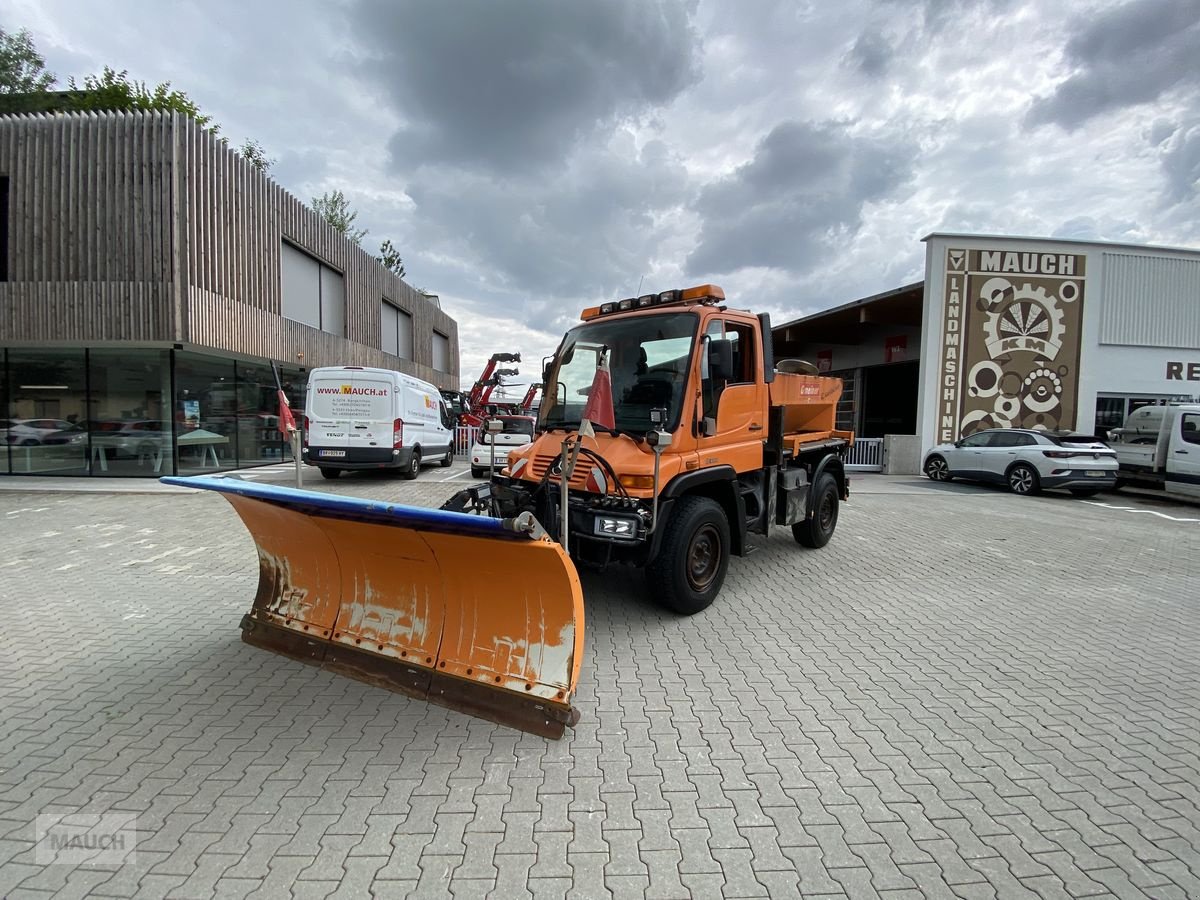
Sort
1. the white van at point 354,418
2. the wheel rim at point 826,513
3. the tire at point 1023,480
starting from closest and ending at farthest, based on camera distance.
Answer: the wheel rim at point 826,513 < the white van at point 354,418 < the tire at point 1023,480

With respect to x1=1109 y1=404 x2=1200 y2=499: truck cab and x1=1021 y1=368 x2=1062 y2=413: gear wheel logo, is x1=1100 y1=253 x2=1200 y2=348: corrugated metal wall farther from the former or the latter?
x1=1109 y1=404 x2=1200 y2=499: truck cab

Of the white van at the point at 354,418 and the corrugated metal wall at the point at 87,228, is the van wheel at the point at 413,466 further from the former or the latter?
the corrugated metal wall at the point at 87,228

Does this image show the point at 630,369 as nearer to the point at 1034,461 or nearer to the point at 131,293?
the point at 1034,461

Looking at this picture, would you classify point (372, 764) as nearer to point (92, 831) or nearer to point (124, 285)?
point (92, 831)

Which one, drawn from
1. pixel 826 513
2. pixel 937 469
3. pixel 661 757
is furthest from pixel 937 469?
pixel 661 757

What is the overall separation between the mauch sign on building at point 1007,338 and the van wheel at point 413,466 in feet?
50.0

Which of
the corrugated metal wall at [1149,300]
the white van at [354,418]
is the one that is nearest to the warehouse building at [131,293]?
the white van at [354,418]

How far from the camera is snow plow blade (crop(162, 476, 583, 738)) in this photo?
9.67ft

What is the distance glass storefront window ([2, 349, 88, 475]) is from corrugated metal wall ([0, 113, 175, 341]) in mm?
1029

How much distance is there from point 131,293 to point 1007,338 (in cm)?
2300

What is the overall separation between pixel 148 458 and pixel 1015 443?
67.9ft

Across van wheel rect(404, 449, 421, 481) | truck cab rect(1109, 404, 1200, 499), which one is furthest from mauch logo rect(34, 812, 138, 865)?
truck cab rect(1109, 404, 1200, 499)

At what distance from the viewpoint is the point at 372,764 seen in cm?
274

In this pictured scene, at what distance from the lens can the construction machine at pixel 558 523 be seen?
3033 millimetres
